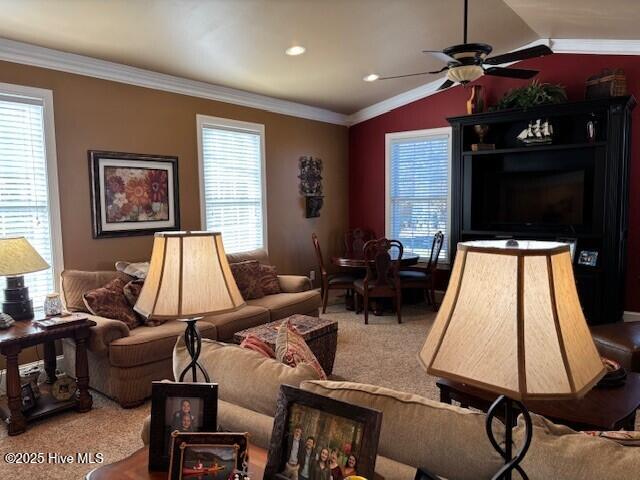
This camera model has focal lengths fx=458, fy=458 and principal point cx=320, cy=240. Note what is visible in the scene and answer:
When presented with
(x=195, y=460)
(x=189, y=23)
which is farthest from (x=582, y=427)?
(x=189, y=23)

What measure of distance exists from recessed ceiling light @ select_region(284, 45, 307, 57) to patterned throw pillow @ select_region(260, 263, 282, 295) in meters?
2.14

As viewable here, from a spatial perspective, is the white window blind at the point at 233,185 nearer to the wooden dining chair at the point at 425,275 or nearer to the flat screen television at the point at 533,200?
the wooden dining chair at the point at 425,275

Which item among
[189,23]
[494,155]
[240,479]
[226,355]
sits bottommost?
[240,479]

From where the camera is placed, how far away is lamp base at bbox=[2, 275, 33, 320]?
3.16 metres

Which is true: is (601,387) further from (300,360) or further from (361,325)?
(361,325)

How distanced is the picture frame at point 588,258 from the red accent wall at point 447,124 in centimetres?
39

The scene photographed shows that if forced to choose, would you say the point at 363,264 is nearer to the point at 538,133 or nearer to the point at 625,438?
the point at 538,133

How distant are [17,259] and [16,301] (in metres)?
0.43

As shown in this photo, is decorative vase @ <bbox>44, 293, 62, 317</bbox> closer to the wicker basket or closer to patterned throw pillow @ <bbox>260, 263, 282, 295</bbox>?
patterned throw pillow @ <bbox>260, 263, 282, 295</bbox>

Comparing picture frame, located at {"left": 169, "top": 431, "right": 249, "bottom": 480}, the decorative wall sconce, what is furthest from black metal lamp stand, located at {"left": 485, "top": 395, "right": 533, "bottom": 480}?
the decorative wall sconce

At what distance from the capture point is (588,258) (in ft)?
16.0

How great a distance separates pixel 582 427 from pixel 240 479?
1695 millimetres

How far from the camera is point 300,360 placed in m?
1.87

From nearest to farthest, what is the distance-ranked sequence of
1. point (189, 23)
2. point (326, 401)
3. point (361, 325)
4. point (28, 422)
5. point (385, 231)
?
point (326, 401)
point (28, 422)
point (189, 23)
point (361, 325)
point (385, 231)
